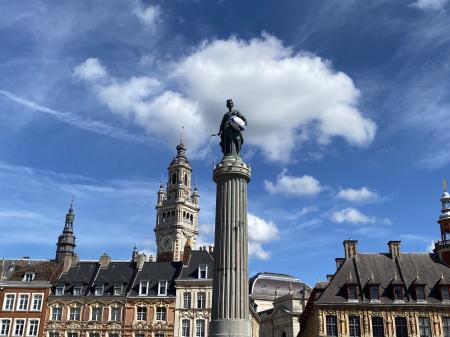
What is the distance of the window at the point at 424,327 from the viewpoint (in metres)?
38.2

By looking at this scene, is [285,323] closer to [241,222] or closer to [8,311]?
[8,311]

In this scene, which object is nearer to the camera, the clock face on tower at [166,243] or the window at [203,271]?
the window at [203,271]

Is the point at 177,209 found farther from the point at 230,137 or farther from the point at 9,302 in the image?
the point at 230,137

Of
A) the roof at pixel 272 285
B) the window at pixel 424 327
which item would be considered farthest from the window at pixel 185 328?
the roof at pixel 272 285

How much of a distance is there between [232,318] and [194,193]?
298 ft

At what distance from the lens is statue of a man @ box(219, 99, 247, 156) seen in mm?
23516

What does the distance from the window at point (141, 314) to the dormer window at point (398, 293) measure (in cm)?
2173

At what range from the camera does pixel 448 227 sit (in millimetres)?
46062

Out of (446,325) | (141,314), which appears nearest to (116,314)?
(141,314)

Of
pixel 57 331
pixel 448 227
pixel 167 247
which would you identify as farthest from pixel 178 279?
pixel 167 247

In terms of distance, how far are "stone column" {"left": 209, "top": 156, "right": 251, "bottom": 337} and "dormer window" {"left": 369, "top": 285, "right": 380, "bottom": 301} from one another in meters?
21.7

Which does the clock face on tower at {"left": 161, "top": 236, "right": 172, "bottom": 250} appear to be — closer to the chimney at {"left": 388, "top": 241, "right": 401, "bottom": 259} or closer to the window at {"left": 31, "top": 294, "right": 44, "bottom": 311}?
the window at {"left": 31, "top": 294, "right": 44, "bottom": 311}

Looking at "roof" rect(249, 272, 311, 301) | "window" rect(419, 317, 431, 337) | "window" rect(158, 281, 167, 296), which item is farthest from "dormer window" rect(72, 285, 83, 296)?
"roof" rect(249, 272, 311, 301)

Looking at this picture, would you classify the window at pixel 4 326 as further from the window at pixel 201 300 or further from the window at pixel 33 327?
the window at pixel 201 300
